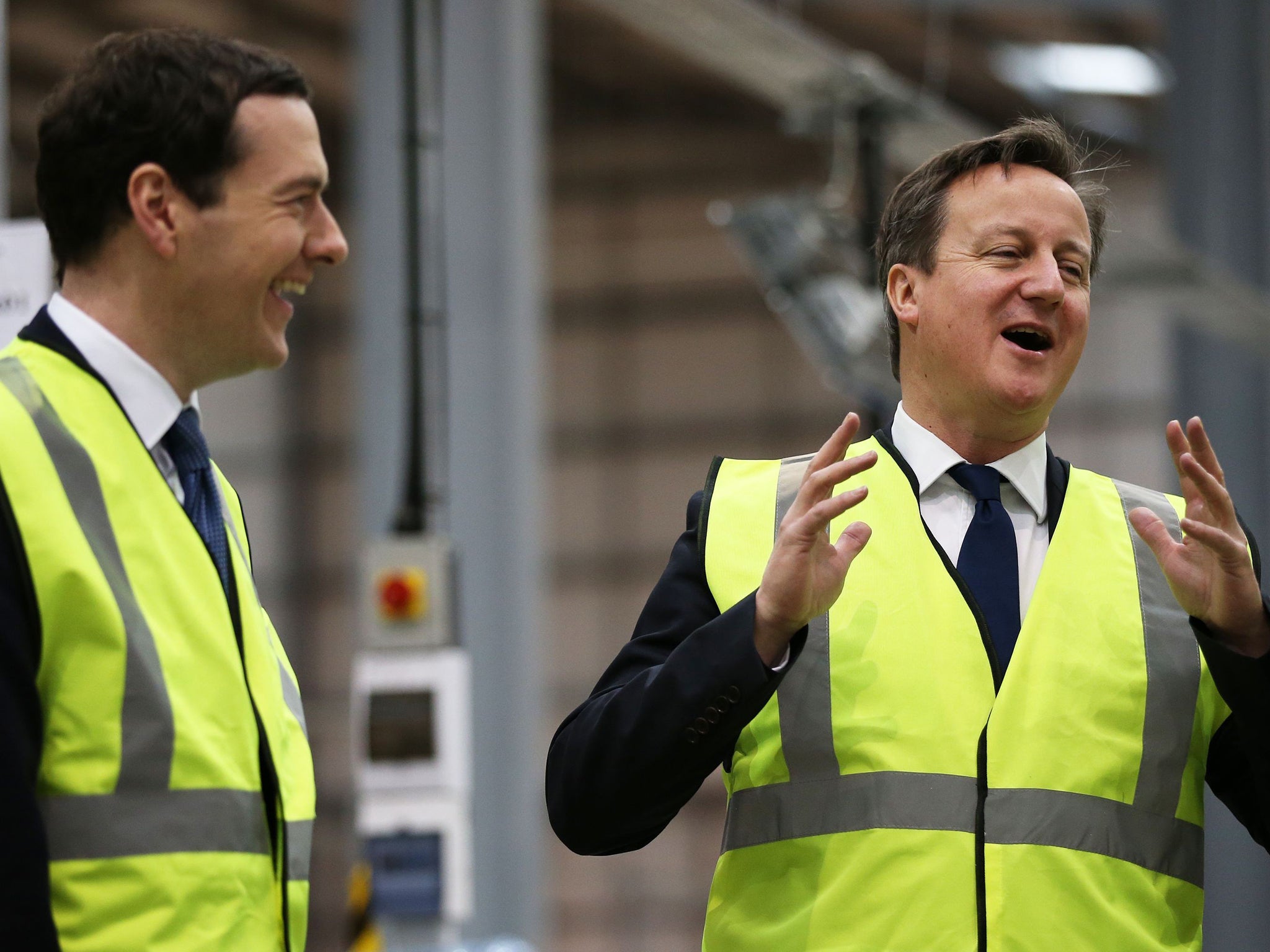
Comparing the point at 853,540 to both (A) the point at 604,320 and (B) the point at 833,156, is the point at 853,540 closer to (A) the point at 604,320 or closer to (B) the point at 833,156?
(B) the point at 833,156

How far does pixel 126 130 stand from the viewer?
1715 millimetres

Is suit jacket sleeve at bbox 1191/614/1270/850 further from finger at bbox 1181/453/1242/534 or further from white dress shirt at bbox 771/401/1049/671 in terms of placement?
white dress shirt at bbox 771/401/1049/671

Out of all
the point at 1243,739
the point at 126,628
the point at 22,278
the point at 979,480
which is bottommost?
the point at 1243,739

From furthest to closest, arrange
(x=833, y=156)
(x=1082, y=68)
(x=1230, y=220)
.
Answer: (x=1082, y=68) → (x=1230, y=220) → (x=833, y=156)

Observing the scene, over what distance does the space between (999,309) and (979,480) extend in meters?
0.21

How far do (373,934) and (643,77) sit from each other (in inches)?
425

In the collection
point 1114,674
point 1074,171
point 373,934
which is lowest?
point 373,934

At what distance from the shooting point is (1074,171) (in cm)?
211

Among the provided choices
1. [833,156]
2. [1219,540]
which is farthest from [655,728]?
[833,156]

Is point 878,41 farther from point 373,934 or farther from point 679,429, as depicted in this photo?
point 373,934

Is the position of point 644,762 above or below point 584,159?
below

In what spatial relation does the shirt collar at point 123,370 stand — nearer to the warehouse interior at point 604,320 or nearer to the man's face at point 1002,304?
the man's face at point 1002,304

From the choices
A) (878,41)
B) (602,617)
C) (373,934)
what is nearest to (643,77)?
(878,41)

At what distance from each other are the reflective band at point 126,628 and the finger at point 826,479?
691 mm
